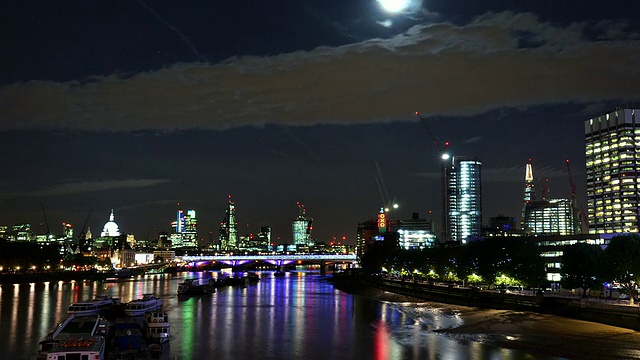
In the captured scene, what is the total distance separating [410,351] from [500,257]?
5470 centimetres

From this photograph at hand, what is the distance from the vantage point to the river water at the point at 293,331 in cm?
5003

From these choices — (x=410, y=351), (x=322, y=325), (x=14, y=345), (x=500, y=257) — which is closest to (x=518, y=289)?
(x=500, y=257)

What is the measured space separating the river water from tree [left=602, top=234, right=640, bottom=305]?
18690 mm

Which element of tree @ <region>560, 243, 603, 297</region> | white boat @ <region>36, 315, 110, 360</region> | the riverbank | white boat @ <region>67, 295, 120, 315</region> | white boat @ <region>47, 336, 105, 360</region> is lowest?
the riverbank

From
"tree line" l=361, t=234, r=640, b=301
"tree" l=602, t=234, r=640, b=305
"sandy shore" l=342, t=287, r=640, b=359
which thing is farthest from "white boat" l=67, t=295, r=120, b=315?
"tree" l=602, t=234, r=640, b=305

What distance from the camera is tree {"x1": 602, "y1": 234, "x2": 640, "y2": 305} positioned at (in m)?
71.6

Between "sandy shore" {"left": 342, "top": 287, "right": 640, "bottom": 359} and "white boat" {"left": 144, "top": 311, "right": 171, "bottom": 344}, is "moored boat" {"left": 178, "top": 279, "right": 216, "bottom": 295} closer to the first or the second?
"sandy shore" {"left": 342, "top": 287, "right": 640, "bottom": 359}

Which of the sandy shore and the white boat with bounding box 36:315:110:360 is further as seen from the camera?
the sandy shore

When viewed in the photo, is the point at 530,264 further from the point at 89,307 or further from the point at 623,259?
the point at 89,307

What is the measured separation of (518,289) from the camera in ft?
333

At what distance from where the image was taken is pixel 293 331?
64875mm

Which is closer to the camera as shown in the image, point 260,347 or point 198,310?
point 260,347

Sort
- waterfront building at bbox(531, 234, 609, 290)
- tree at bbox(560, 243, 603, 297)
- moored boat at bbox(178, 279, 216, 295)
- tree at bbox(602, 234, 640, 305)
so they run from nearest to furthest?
tree at bbox(602, 234, 640, 305)
tree at bbox(560, 243, 603, 297)
moored boat at bbox(178, 279, 216, 295)
waterfront building at bbox(531, 234, 609, 290)

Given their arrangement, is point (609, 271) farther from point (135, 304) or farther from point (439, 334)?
point (135, 304)
